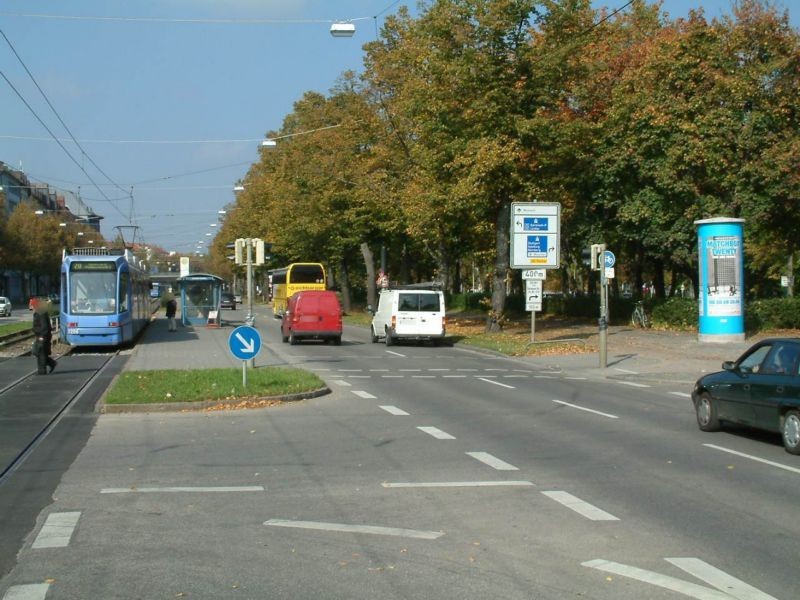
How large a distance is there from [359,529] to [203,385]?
35.8 ft

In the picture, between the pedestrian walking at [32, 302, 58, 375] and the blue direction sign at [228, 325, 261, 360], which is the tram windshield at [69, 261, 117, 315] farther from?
the blue direction sign at [228, 325, 261, 360]

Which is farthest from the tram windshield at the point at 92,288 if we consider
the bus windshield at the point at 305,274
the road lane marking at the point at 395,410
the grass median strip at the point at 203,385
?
the bus windshield at the point at 305,274

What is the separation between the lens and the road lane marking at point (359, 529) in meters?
7.64

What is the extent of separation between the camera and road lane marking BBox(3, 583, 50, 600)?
5.98 metres

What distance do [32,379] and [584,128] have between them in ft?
72.0

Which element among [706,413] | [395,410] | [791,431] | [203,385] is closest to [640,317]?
[203,385]

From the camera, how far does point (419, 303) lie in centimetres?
3394

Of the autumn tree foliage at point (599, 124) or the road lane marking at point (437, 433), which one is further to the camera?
the autumn tree foliage at point (599, 124)

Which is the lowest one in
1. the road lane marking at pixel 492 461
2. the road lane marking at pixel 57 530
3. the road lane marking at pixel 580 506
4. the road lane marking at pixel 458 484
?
the road lane marking at pixel 492 461

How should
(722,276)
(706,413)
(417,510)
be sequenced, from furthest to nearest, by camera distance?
(722,276) → (706,413) → (417,510)

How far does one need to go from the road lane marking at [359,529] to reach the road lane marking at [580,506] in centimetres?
144

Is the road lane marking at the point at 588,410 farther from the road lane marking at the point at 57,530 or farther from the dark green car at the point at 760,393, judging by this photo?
the road lane marking at the point at 57,530

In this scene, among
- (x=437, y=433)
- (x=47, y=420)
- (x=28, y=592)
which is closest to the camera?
(x=28, y=592)

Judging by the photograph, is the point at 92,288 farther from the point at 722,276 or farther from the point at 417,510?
the point at 417,510
